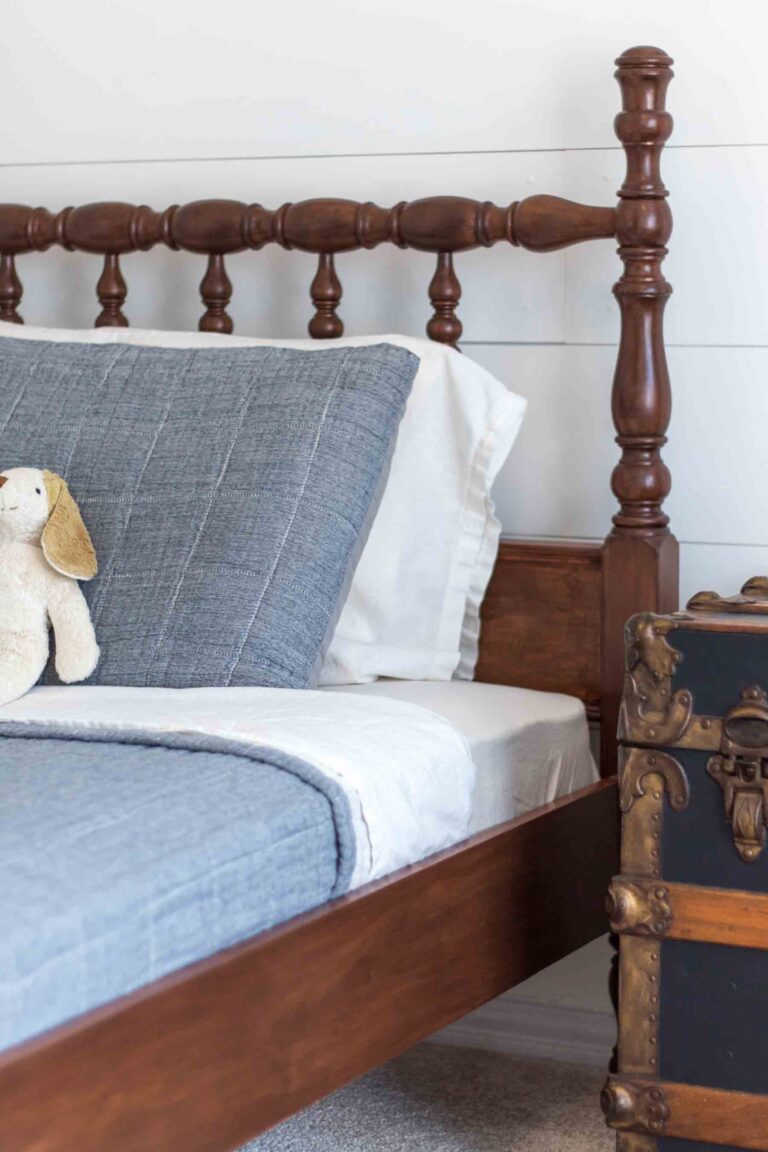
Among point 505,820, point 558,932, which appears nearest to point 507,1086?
point 558,932

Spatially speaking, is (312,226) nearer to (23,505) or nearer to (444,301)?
(444,301)

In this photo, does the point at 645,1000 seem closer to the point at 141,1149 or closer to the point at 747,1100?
the point at 747,1100

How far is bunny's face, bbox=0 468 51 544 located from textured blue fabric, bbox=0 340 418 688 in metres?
0.08

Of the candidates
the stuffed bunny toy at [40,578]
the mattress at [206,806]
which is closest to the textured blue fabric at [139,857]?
the mattress at [206,806]

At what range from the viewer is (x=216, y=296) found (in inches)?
77.7

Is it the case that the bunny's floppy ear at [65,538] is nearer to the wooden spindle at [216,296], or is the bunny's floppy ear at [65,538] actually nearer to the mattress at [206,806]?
the mattress at [206,806]

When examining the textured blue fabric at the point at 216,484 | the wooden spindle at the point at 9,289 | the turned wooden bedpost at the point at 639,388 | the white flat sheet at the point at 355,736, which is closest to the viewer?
the white flat sheet at the point at 355,736

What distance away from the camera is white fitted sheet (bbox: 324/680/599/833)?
59.3 inches

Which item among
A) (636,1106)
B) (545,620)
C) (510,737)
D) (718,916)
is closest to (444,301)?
(545,620)

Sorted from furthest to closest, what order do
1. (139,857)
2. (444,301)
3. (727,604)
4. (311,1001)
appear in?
(444,301)
(727,604)
(311,1001)
(139,857)

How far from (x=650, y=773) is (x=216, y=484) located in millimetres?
524

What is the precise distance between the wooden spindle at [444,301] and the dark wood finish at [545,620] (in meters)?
0.26

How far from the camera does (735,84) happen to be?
1.79 m

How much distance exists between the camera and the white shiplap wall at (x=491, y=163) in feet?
5.96
